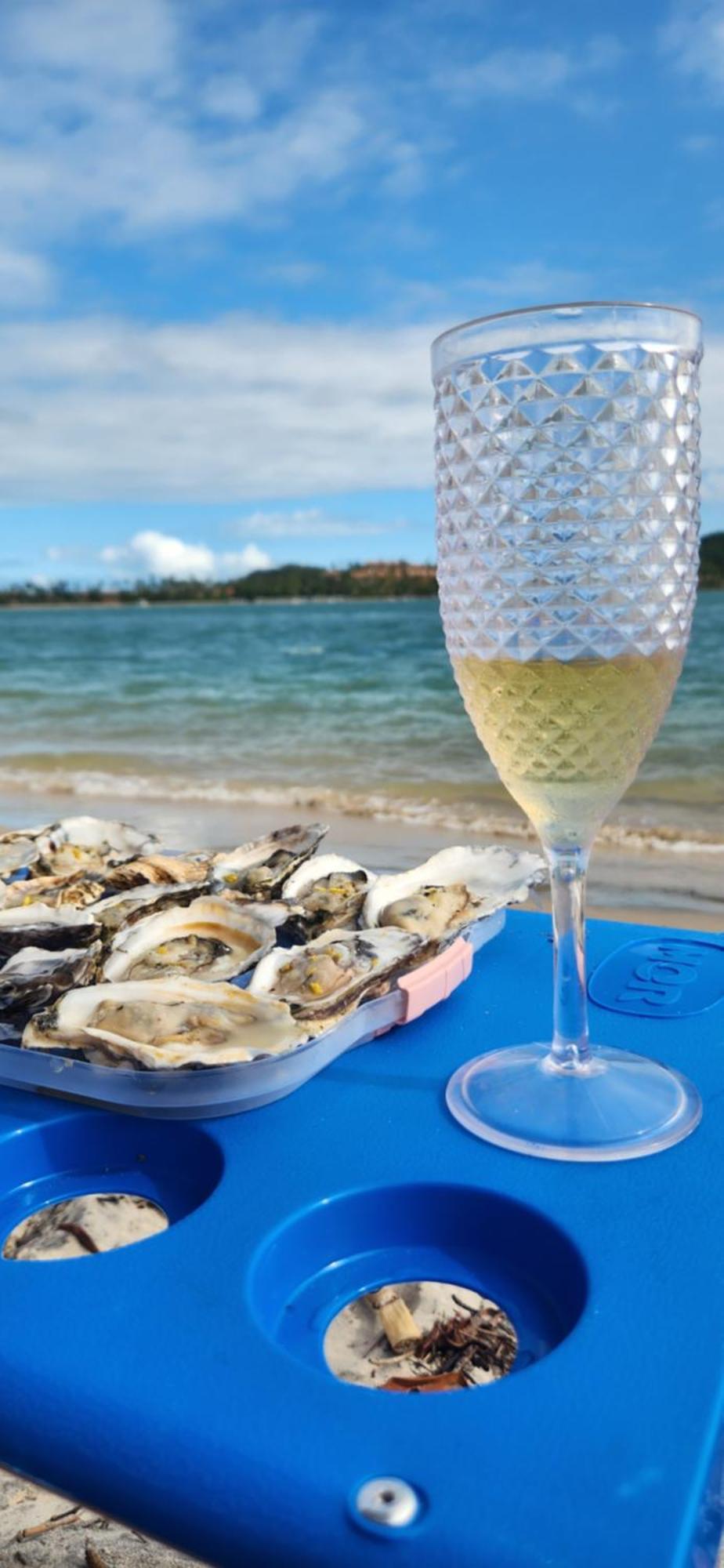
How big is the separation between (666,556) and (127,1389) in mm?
709

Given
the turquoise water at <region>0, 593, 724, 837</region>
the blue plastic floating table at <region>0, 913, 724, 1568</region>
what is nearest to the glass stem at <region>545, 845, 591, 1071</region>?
the blue plastic floating table at <region>0, 913, 724, 1568</region>

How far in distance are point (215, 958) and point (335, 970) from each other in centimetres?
21

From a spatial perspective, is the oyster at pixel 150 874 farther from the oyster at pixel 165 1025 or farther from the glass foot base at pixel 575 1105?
the glass foot base at pixel 575 1105

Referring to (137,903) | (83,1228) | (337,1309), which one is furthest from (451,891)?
(83,1228)

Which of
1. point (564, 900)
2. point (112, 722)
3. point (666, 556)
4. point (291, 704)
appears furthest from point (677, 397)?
point (291, 704)

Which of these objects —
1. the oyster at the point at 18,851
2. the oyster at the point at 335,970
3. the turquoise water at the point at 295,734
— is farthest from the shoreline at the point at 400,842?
the oyster at the point at 335,970

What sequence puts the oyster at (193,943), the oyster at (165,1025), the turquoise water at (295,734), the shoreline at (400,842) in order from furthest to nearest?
the turquoise water at (295,734), the shoreline at (400,842), the oyster at (193,943), the oyster at (165,1025)

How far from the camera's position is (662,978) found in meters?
1.40

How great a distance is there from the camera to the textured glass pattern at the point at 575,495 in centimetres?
Answer: 89

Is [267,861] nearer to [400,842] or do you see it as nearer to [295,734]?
[400,842]

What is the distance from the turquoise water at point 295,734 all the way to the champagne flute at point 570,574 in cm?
485

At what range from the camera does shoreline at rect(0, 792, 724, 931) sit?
426 cm

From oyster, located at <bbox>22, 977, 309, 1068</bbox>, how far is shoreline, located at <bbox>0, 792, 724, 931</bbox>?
273cm

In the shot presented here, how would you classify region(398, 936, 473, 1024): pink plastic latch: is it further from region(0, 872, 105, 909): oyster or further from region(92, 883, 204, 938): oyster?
region(0, 872, 105, 909): oyster
